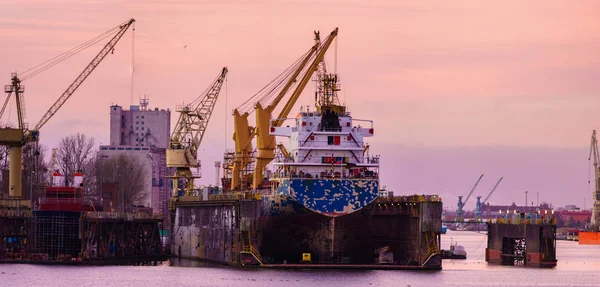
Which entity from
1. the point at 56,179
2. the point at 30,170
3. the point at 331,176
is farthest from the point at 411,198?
the point at 30,170

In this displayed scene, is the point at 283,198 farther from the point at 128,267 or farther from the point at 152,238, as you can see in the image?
the point at 152,238

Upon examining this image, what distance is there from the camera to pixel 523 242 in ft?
474

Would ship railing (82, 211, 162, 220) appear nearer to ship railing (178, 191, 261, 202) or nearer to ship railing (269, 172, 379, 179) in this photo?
ship railing (178, 191, 261, 202)

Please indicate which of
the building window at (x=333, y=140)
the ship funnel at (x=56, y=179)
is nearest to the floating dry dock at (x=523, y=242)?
A: the building window at (x=333, y=140)

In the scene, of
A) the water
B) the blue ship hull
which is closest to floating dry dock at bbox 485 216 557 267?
the water

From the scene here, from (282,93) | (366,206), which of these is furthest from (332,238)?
(282,93)

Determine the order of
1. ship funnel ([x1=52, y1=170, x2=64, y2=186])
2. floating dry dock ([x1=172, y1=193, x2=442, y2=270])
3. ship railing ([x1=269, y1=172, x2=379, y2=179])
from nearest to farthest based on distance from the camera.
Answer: floating dry dock ([x1=172, y1=193, x2=442, y2=270]), ship railing ([x1=269, y1=172, x2=379, y2=179]), ship funnel ([x1=52, y1=170, x2=64, y2=186])

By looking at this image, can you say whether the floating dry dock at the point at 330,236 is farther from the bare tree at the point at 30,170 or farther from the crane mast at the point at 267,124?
the bare tree at the point at 30,170

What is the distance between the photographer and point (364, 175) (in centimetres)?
11144

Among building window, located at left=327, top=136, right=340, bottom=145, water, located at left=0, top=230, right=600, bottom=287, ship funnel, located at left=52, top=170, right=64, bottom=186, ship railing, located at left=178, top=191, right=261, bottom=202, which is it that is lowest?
water, located at left=0, top=230, right=600, bottom=287

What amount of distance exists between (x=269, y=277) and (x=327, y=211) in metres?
7.23

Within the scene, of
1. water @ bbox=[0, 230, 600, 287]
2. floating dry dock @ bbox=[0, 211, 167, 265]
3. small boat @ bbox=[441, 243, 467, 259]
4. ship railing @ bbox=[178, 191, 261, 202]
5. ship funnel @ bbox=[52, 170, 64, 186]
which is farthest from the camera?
small boat @ bbox=[441, 243, 467, 259]

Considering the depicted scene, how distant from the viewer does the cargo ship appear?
10938 centimetres

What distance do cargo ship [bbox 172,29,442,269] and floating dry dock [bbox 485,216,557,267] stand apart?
19544mm
